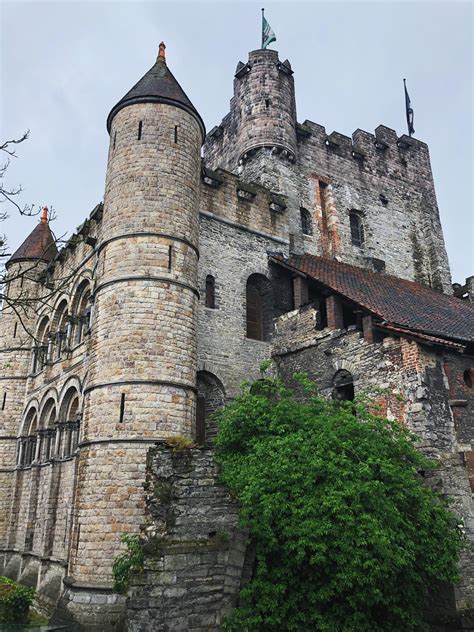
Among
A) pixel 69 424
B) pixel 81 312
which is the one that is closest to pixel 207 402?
pixel 69 424

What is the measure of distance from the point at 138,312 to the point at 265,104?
11.2 meters

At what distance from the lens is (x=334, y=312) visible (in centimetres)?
1311

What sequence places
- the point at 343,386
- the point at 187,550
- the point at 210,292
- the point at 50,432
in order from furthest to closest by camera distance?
the point at 50,432 < the point at 210,292 < the point at 343,386 < the point at 187,550

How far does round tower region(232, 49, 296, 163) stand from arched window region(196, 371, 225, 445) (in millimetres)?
9294

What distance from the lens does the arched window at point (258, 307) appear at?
608 inches

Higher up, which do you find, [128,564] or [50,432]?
[50,432]

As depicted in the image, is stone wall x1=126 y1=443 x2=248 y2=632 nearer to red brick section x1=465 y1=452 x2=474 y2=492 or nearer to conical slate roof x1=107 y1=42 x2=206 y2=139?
red brick section x1=465 y1=452 x2=474 y2=492

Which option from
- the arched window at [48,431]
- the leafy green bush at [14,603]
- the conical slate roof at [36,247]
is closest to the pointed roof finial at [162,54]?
the conical slate roof at [36,247]

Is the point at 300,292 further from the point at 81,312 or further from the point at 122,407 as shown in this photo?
the point at 81,312

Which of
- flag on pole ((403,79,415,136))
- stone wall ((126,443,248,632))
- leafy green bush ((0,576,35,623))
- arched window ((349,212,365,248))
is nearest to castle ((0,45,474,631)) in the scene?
stone wall ((126,443,248,632))

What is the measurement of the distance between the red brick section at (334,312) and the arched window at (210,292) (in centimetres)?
316

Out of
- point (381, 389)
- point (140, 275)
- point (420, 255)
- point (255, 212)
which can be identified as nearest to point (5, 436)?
point (140, 275)

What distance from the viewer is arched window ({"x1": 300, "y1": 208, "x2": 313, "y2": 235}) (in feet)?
61.8

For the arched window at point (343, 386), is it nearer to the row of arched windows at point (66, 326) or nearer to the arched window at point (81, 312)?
the row of arched windows at point (66, 326)
